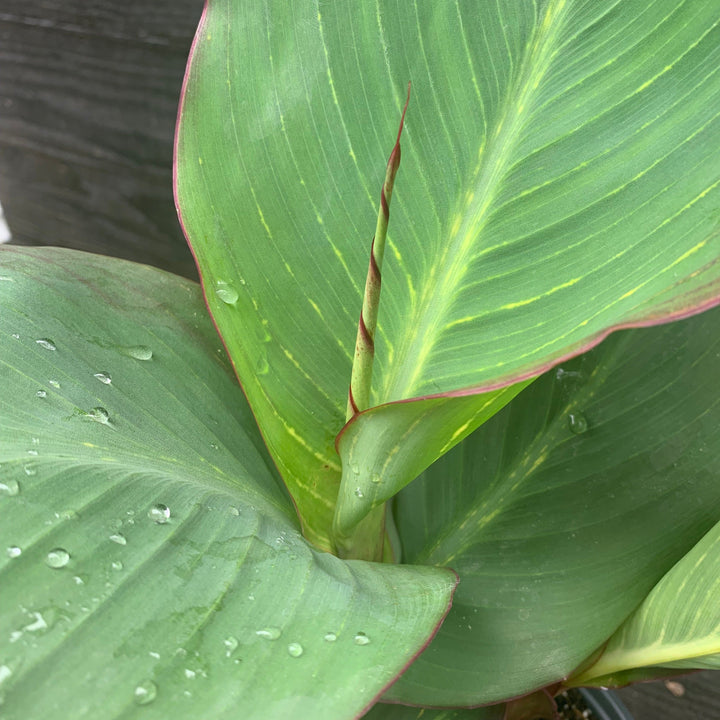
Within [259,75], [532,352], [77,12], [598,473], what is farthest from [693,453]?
[77,12]

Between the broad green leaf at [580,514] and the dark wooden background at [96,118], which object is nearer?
the broad green leaf at [580,514]

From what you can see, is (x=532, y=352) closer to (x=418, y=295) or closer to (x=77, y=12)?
(x=418, y=295)

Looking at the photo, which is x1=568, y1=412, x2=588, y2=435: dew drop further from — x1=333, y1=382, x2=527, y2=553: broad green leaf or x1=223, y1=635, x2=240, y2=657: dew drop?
x1=223, y1=635, x2=240, y2=657: dew drop

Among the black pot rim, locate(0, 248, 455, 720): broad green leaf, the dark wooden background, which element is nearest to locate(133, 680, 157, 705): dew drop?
locate(0, 248, 455, 720): broad green leaf

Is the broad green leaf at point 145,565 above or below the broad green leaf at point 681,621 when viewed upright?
above

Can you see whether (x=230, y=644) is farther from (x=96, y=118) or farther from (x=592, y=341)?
(x=96, y=118)

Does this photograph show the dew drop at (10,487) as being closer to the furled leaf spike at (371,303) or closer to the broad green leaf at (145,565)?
the broad green leaf at (145,565)

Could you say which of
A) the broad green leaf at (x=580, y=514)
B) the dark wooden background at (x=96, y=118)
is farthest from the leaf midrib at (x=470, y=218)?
the dark wooden background at (x=96, y=118)
